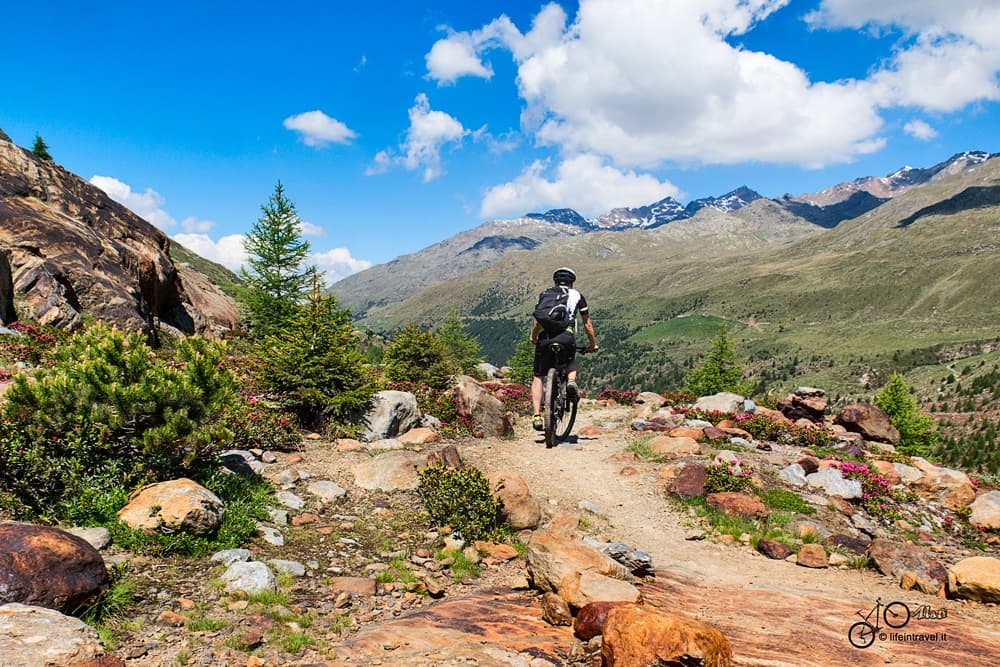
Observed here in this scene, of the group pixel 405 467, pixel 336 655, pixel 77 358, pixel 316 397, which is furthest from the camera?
pixel 316 397

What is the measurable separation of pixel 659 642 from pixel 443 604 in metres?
2.67

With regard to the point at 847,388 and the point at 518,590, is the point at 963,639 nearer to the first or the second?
the point at 518,590

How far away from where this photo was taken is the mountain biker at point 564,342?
11.8 metres

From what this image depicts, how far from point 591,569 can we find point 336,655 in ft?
9.58

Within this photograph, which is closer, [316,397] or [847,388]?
[316,397]

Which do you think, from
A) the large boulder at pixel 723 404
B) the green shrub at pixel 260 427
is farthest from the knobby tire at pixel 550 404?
the large boulder at pixel 723 404

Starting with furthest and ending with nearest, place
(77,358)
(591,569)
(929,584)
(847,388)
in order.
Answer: (847,388) < (77,358) < (929,584) < (591,569)

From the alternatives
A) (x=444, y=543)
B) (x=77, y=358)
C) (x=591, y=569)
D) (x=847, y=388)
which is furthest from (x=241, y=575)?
(x=847, y=388)

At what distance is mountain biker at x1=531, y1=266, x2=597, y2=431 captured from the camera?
11.8 meters

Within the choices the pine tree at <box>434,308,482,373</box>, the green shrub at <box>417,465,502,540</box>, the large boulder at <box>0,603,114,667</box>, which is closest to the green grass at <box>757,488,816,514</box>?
the green shrub at <box>417,465,502,540</box>

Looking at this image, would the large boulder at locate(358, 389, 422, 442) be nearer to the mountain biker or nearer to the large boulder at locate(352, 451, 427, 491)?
the large boulder at locate(352, 451, 427, 491)

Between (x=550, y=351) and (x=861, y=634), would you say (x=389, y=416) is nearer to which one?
(x=550, y=351)

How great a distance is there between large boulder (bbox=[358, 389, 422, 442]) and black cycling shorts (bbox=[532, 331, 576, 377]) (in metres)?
4.07

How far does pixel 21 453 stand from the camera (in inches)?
240
